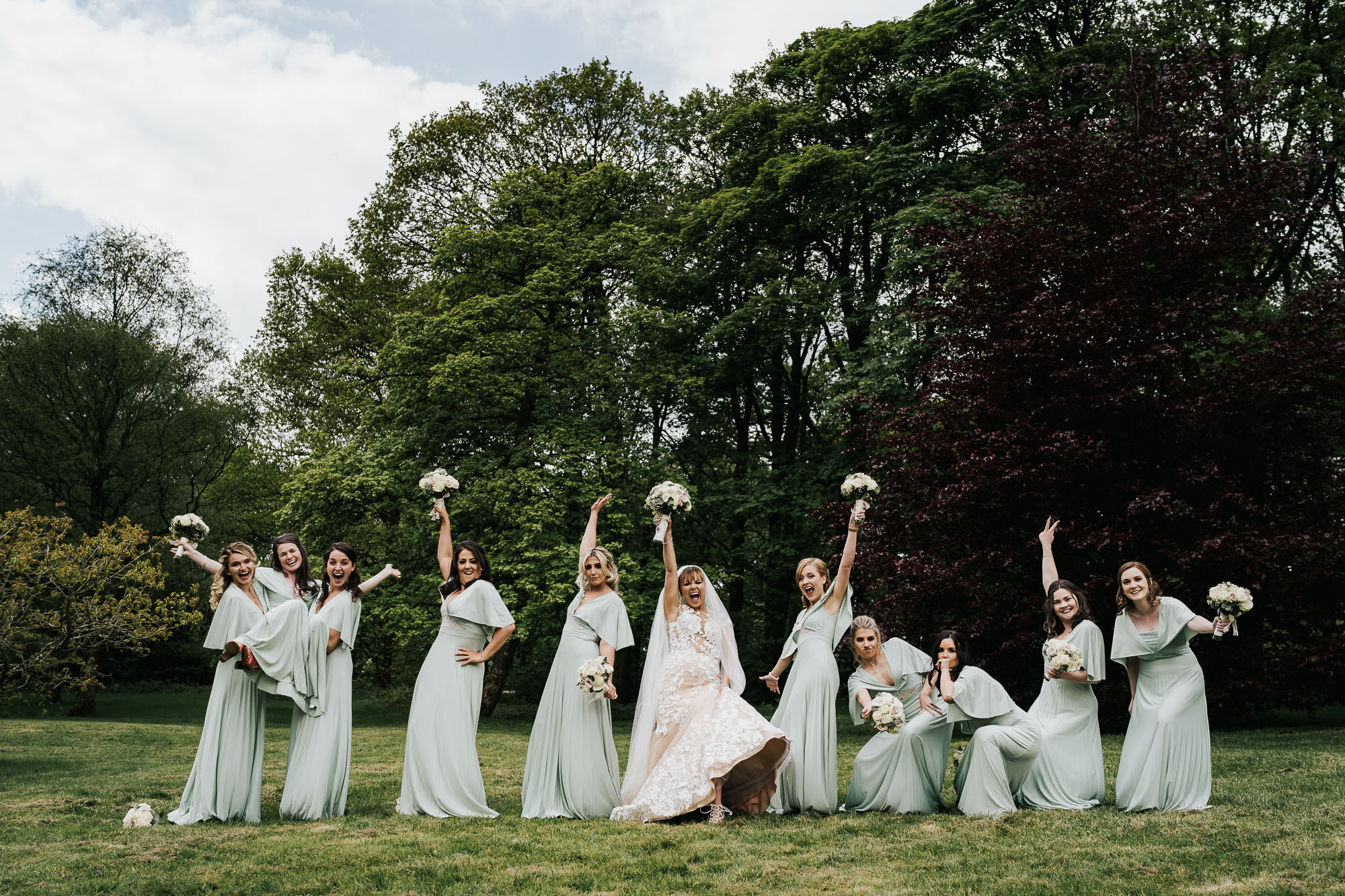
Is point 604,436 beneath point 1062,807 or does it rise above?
above

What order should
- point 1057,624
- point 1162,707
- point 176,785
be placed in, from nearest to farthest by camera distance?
point 1162,707 < point 1057,624 < point 176,785

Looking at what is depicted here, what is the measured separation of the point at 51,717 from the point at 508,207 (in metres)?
18.3

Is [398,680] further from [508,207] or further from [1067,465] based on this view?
[1067,465]

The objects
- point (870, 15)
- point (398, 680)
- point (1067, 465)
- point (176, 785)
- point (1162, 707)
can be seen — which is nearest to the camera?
point (1162, 707)

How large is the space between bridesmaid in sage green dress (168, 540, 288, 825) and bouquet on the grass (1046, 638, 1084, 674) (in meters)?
6.57

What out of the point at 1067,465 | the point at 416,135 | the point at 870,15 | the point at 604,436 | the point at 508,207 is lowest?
the point at 1067,465

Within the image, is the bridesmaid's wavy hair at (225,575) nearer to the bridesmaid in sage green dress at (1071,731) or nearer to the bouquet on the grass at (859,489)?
the bouquet on the grass at (859,489)

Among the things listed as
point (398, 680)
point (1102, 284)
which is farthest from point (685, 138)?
point (398, 680)

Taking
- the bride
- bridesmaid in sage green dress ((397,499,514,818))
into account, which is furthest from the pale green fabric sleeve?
bridesmaid in sage green dress ((397,499,514,818))

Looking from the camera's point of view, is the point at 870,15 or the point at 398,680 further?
the point at 398,680

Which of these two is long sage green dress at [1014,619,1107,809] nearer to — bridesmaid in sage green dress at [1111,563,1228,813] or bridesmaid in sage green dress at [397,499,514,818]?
bridesmaid in sage green dress at [1111,563,1228,813]

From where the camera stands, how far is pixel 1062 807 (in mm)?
7941

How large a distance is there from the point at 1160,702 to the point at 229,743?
7.75 m

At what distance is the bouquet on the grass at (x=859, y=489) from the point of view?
331 inches
